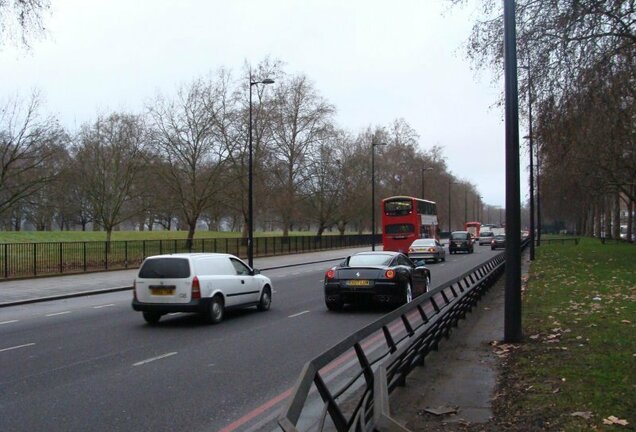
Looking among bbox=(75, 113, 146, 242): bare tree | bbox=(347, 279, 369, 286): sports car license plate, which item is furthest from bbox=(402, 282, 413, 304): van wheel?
bbox=(75, 113, 146, 242): bare tree

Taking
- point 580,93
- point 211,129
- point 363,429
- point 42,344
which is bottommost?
point 42,344

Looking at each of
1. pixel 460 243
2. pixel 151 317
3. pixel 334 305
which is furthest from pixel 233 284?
pixel 460 243

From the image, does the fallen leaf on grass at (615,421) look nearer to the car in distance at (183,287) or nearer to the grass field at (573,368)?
the grass field at (573,368)

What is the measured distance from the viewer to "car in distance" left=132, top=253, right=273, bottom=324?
12.3m

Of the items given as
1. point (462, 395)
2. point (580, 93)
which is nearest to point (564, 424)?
point (462, 395)

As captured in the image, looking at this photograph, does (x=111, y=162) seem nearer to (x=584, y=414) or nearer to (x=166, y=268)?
(x=166, y=268)

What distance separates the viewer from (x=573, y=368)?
23.1ft

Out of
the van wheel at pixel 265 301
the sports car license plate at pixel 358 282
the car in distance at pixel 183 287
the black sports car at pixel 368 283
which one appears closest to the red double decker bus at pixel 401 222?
the van wheel at pixel 265 301

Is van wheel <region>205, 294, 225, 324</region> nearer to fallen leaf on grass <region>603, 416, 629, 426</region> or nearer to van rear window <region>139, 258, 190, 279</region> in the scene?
van rear window <region>139, 258, 190, 279</region>

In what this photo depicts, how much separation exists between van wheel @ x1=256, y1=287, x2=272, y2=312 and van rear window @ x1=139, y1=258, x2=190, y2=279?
2.81m

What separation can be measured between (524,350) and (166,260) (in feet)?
24.1

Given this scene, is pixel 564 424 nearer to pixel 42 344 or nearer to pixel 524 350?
pixel 524 350

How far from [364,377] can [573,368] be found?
274 cm

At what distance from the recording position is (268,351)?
30.8ft
